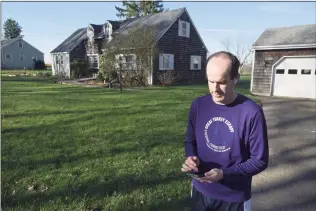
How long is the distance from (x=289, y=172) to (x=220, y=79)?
359 cm

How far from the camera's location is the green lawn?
3250 millimetres

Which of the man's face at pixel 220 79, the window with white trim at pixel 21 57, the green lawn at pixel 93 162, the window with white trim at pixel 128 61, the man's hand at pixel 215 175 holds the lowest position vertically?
the green lawn at pixel 93 162

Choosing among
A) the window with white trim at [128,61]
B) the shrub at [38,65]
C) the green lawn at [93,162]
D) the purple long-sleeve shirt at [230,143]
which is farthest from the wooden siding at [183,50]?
the shrub at [38,65]

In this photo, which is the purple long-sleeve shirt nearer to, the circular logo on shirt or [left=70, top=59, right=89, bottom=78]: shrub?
Answer: the circular logo on shirt

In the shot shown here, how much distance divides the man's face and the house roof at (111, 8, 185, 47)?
62.4 feet

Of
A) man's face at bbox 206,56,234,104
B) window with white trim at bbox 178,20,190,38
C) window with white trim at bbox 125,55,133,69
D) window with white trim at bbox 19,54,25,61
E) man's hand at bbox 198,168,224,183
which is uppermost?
window with white trim at bbox 178,20,190,38

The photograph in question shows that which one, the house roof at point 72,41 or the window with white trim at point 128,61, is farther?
the house roof at point 72,41

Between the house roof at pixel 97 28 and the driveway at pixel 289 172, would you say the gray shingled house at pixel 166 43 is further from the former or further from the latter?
the driveway at pixel 289 172

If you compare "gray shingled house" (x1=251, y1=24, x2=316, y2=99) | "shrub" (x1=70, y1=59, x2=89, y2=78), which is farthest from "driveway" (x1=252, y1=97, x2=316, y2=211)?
"shrub" (x1=70, y1=59, x2=89, y2=78)

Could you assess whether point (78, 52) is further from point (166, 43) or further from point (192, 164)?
point (192, 164)

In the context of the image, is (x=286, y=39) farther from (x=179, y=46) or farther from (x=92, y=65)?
(x=92, y=65)

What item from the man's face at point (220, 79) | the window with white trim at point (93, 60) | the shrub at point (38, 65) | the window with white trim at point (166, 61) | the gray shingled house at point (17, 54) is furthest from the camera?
the gray shingled house at point (17, 54)

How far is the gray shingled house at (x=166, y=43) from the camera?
21.2m

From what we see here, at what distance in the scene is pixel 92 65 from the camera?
29.2 metres
